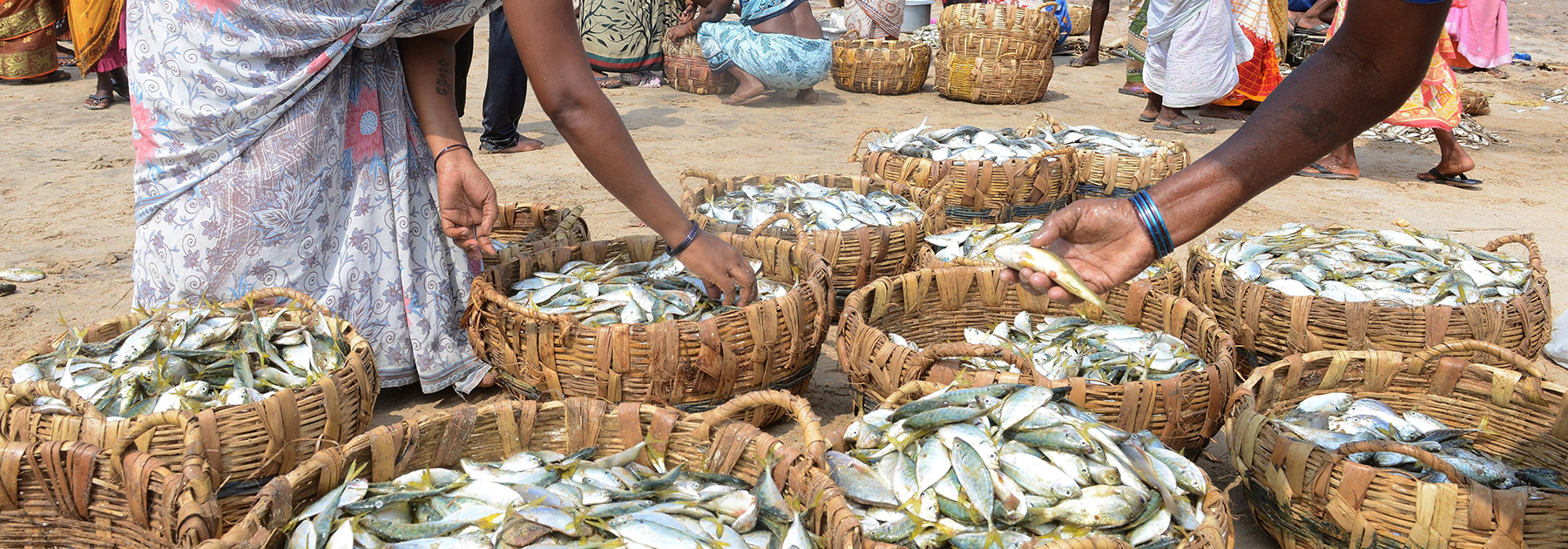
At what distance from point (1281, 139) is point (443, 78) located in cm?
229

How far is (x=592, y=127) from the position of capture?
7.48 ft

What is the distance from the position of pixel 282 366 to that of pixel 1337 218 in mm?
5223

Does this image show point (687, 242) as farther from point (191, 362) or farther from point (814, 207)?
point (814, 207)

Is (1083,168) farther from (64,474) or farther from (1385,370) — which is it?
(64,474)

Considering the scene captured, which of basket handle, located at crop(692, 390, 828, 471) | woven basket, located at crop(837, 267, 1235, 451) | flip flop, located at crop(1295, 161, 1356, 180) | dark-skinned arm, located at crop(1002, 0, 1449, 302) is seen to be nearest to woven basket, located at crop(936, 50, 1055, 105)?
flip flop, located at crop(1295, 161, 1356, 180)

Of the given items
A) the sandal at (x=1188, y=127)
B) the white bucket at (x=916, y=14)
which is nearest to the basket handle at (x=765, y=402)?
the sandal at (x=1188, y=127)

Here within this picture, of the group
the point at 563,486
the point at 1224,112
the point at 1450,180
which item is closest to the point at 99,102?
the point at 563,486

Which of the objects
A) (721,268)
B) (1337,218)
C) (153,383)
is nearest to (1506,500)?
(721,268)

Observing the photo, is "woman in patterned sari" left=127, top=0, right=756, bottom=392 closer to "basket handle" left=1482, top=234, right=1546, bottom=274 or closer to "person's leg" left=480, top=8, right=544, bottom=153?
"basket handle" left=1482, top=234, right=1546, bottom=274

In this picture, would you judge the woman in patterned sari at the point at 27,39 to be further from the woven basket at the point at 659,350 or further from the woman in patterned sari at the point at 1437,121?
the woman in patterned sari at the point at 1437,121

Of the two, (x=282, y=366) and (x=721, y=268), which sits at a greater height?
(x=721, y=268)

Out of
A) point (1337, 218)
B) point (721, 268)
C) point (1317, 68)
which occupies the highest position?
point (1317, 68)

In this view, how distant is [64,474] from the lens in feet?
6.32

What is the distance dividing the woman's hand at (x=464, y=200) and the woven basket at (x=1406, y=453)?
2.00 metres
